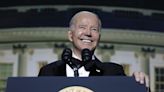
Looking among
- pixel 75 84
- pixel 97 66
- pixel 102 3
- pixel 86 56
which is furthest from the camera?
pixel 102 3

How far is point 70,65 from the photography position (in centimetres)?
243

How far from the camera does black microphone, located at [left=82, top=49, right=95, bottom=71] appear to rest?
2.38 metres

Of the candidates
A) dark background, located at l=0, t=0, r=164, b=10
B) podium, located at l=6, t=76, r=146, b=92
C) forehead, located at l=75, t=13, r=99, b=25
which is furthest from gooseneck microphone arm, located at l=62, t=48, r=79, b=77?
dark background, located at l=0, t=0, r=164, b=10

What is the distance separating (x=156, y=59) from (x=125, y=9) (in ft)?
7.91

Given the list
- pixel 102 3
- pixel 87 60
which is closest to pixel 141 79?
pixel 87 60

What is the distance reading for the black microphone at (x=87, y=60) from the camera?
2381 mm

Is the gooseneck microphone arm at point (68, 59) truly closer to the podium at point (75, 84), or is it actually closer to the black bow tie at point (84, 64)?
Answer: the black bow tie at point (84, 64)

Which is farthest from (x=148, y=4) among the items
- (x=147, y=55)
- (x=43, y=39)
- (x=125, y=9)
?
(x=43, y=39)

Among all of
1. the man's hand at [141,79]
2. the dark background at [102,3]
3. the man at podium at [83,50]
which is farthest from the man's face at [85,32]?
the dark background at [102,3]

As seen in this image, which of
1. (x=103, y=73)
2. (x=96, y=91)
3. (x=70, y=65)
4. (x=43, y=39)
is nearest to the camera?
(x=96, y=91)

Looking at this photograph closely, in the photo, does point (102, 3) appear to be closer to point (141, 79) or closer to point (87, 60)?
point (87, 60)

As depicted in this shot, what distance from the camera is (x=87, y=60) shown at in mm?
2387

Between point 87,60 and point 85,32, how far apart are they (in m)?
0.26

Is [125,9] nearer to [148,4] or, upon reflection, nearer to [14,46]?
[148,4]
